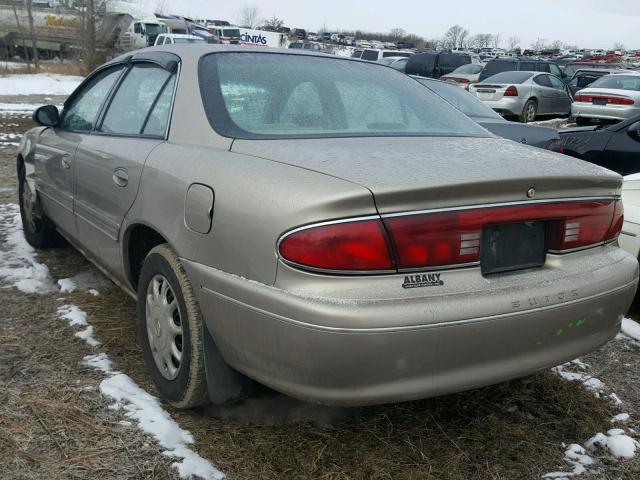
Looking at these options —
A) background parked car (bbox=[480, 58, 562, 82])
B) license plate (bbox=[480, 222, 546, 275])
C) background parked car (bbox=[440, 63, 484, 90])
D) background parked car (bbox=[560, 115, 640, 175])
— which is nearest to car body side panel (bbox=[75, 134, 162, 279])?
license plate (bbox=[480, 222, 546, 275])

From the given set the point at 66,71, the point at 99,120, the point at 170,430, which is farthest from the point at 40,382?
the point at 66,71

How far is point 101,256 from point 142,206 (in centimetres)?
78

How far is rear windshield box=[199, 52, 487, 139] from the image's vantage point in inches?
105

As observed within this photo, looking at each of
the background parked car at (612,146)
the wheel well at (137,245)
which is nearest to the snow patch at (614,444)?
the wheel well at (137,245)

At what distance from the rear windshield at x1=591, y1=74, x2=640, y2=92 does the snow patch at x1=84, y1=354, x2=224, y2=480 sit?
14.8 meters

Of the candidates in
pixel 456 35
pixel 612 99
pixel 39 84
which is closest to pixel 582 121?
pixel 612 99

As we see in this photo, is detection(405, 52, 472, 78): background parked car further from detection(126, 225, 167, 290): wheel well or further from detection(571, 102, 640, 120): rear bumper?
detection(126, 225, 167, 290): wheel well

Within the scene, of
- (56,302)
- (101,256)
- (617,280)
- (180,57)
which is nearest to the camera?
(617,280)

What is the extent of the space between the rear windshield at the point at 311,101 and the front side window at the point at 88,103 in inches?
43.2

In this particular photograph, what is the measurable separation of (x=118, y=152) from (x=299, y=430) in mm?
1603

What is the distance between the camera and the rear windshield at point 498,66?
21.4 meters

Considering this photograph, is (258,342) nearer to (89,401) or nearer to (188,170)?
(188,170)

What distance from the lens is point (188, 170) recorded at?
2492mm

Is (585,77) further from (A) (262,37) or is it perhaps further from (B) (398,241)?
(A) (262,37)
